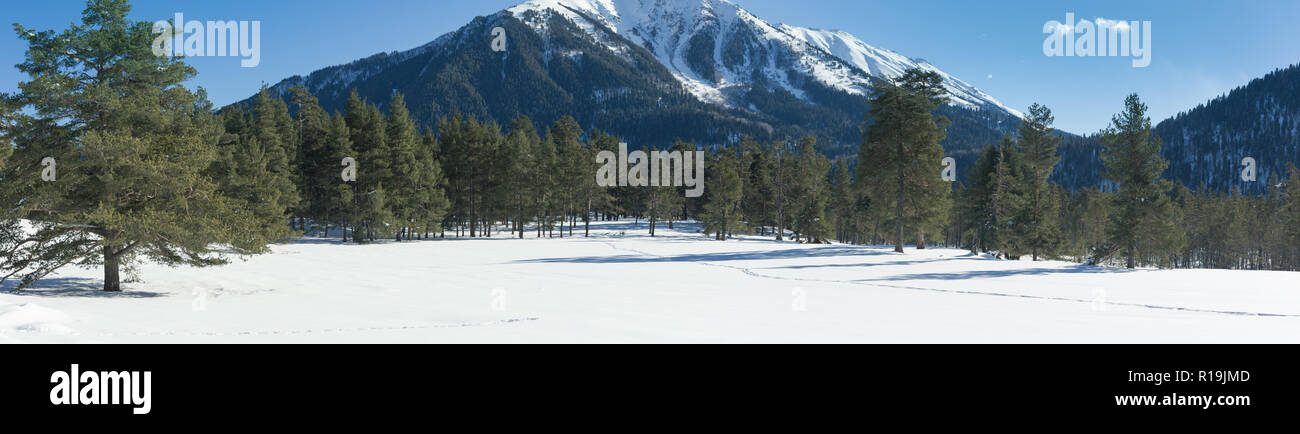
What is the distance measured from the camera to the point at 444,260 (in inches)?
1219

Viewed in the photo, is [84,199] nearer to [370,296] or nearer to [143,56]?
[143,56]

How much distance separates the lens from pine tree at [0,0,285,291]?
13852mm

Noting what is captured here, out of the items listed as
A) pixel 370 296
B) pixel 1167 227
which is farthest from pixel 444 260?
pixel 1167 227

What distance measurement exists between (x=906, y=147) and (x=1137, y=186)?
1107cm

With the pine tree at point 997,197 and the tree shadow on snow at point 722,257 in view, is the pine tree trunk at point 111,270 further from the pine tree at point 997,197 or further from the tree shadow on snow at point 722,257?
the pine tree at point 997,197

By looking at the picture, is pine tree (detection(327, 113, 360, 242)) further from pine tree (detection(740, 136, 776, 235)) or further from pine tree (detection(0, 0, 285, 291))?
pine tree (detection(740, 136, 776, 235))

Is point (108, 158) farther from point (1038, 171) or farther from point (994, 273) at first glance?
point (1038, 171)

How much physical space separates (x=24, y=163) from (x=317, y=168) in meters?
38.0

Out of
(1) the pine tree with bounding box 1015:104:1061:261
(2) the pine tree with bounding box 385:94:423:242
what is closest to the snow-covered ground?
(1) the pine tree with bounding box 1015:104:1061:261

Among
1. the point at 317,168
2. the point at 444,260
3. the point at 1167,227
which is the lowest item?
the point at 444,260

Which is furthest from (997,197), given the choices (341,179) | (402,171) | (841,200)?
(341,179)

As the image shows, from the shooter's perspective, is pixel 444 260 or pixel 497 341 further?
pixel 444 260

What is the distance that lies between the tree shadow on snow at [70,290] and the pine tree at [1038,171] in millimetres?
44255
